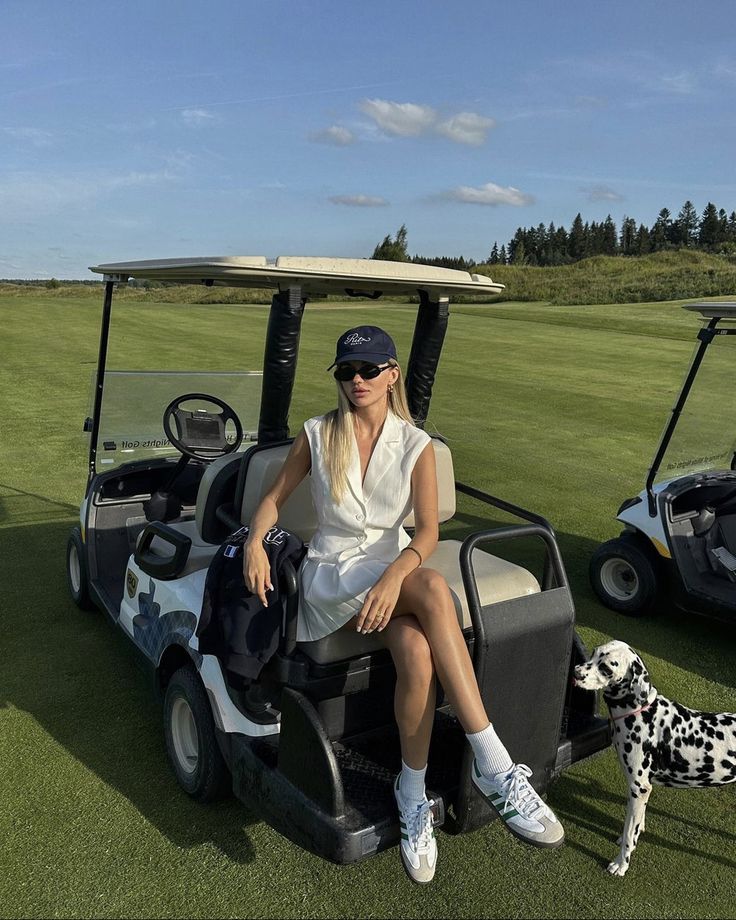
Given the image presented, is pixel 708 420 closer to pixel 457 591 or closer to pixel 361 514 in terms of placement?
pixel 457 591

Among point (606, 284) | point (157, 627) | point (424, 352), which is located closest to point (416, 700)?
point (157, 627)

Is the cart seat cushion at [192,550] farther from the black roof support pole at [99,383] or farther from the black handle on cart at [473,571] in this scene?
the black handle on cart at [473,571]

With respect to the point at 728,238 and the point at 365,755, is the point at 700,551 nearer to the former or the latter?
the point at 365,755

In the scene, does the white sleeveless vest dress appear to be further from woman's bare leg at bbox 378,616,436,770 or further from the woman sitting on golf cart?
woman's bare leg at bbox 378,616,436,770

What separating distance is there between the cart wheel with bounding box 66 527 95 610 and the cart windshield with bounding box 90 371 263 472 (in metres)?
0.46

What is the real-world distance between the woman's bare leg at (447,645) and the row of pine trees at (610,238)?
102m

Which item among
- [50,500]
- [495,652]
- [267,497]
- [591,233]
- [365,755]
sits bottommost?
[50,500]

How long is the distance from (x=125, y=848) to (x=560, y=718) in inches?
57.1

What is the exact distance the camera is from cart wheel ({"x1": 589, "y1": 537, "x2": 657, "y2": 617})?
4371 mm

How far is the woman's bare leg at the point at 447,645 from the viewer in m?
2.25

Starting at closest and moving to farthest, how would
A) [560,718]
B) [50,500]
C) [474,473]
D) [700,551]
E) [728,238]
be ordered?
1. [560,718]
2. [700,551]
3. [50,500]
4. [474,473]
5. [728,238]

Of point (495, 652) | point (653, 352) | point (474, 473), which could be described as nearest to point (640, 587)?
point (495, 652)

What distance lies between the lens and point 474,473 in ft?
25.2

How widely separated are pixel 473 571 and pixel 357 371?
76cm
